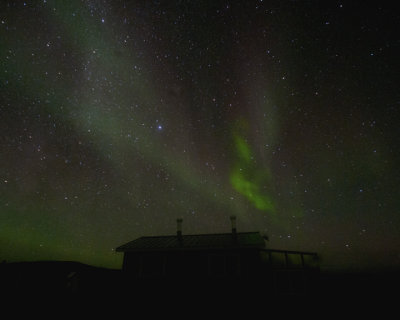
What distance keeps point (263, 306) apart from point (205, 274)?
3433 mm

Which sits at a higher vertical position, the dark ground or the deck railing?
the deck railing

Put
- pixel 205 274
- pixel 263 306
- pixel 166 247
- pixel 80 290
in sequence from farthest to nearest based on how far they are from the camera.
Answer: pixel 80 290
pixel 166 247
pixel 205 274
pixel 263 306

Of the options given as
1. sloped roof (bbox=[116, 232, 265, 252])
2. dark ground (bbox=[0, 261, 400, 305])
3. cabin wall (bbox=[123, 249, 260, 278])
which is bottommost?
dark ground (bbox=[0, 261, 400, 305])

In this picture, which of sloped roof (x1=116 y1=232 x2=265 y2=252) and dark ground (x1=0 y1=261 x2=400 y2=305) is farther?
sloped roof (x1=116 y1=232 x2=265 y2=252)

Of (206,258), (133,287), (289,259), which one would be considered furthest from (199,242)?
(289,259)

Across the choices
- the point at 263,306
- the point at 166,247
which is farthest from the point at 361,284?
the point at 166,247

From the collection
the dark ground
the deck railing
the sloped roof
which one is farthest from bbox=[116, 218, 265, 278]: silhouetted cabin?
the deck railing

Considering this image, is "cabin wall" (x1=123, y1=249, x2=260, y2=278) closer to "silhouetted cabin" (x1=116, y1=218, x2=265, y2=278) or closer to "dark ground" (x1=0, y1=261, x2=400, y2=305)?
"silhouetted cabin" (x1=116, y1=218, x2=265, y2=278)

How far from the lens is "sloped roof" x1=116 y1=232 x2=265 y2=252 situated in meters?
13.7

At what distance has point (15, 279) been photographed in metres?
15.4

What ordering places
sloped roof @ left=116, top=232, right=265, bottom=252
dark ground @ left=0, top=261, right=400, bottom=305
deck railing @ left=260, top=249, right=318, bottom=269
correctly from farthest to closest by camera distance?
deck railing @ left=260, top=249, right=318, bottom=269 → sloped roof @ left=116, top=232, right=265, bottom=252 → dark ground @ left=0, top=261, right=400, bottom=305

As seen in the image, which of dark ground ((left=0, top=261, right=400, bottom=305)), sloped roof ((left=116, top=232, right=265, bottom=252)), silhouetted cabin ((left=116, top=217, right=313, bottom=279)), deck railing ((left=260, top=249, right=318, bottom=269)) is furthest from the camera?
deck railing ((left=260, top=249, right=318, bottom=269))

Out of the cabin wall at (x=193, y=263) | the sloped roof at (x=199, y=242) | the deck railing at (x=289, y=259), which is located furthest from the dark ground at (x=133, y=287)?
the sloped roof at (x=199, y=242)

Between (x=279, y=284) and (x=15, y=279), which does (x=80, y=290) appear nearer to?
(x=15, y=279)
